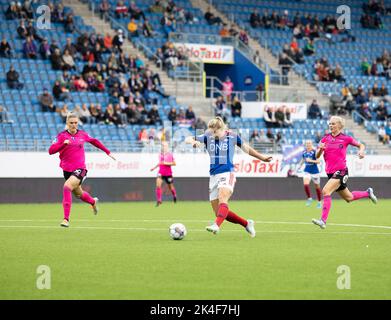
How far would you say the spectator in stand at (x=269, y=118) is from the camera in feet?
144

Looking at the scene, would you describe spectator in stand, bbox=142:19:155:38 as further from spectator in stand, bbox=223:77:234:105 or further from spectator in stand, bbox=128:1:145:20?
spectator in stand, bbox=223:77:234:105

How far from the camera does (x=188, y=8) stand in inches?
1976

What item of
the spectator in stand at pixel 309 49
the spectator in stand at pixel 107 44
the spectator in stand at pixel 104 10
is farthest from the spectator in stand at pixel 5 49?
the spectator in stand at pixel 309 49

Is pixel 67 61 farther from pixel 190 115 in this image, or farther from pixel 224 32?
pixel 224 32

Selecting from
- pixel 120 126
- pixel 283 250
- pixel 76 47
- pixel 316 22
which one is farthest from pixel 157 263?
pixel 316 22

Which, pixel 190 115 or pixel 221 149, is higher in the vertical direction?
pixel 221 149

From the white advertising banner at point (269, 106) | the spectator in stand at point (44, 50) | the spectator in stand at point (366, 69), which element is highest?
the spectator in stand at point (44, 50)

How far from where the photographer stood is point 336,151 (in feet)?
66.8

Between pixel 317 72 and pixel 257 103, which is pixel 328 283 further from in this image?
pixel 317 72

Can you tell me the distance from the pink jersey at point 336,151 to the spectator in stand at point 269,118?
23.3m

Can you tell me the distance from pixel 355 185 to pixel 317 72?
429 inches

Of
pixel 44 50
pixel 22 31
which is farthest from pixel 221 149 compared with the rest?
pixel 22 31

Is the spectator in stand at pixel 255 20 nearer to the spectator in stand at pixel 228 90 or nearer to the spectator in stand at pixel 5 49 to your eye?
the spectator in stand at pixel 228 90

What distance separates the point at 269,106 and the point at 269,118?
1236 millimetres
